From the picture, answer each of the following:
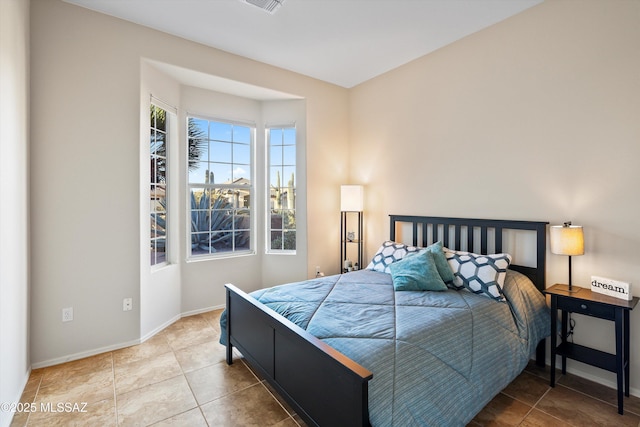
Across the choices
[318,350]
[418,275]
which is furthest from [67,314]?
[418,275]

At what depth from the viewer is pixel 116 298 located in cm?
285

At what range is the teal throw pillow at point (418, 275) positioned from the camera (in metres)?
2.55

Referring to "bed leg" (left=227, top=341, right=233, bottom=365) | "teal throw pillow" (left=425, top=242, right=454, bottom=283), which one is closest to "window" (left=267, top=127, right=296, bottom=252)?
"bed leg" (left=227, top=341, right=233, bottom=365)

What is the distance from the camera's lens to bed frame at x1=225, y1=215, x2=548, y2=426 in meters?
1.43

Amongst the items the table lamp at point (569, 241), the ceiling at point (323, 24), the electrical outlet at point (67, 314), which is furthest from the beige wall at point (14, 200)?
the table lamp at point (569, 241)

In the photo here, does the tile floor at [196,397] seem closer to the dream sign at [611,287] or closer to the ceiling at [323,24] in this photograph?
the dream sign at [611,287]

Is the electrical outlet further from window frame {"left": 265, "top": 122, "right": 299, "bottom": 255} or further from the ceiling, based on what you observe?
the ceiling

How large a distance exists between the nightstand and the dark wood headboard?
0.85ft

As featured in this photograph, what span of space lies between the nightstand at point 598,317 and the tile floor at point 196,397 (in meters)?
0.17

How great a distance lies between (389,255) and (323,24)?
233 centimetres

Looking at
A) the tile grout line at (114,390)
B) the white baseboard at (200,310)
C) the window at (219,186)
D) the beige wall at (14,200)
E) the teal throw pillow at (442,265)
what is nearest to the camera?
the beige wall at (14,200)

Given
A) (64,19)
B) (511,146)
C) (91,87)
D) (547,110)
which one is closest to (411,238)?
(511,146)

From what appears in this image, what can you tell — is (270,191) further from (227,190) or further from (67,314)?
(67,314)

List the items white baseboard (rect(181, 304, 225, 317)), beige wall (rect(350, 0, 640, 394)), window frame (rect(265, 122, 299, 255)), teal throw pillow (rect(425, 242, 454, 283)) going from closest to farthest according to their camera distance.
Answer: beige wall (rect(350, 0, 640, 394)) → teal throw pillow (rect(425, 242, 454, 283)) → white baseboard (rect(181, 304, 225, 317)) → window frame (rect(265, 122, 299, 255))
